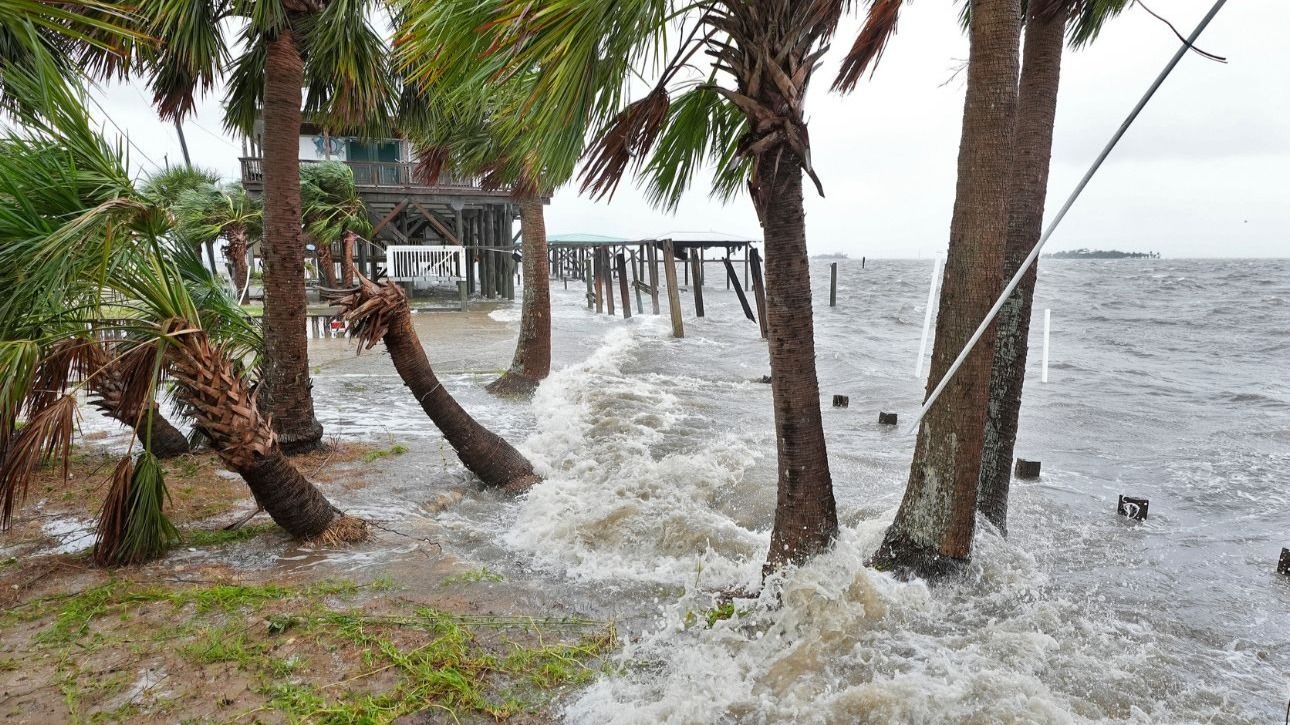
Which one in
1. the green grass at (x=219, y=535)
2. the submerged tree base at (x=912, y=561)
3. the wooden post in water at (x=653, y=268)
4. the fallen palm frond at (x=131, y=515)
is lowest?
the green grass at (x=219, y=535)

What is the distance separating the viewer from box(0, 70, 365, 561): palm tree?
3.65 metres

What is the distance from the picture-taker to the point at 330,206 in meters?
21.8

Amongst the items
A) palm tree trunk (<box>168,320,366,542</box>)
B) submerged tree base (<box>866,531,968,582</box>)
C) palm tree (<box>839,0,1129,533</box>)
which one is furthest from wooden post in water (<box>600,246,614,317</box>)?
submerged tree base (<box>866,531,968,582</box>)

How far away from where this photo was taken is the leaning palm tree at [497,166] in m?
5.66

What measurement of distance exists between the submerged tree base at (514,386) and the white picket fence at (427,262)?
1510 cm

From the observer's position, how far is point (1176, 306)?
120 feet

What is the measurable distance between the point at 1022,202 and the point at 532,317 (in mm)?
8139

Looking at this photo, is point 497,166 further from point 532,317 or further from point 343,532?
point 343,532

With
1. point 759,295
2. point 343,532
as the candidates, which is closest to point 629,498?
point 343,532

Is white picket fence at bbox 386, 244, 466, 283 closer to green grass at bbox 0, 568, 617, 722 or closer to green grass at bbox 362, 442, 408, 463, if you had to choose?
green grass at bbox 362, 442, 408, 463

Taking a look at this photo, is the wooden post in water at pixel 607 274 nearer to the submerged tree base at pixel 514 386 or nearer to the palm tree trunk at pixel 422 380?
the submerged tree base at pixel 514 386

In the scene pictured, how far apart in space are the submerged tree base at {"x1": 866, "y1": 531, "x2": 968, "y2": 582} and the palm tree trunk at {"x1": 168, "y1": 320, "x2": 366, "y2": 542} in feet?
12.3

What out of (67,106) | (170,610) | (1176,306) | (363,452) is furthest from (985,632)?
(1176,306)

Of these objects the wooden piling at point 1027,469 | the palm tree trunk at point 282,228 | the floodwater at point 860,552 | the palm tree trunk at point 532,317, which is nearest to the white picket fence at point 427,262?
the floodwater at point 860,552
